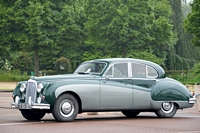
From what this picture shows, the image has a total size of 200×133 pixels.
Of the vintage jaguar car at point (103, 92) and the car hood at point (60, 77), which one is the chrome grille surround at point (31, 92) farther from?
the car hood at point (60, 77)

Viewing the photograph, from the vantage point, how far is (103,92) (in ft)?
49.1

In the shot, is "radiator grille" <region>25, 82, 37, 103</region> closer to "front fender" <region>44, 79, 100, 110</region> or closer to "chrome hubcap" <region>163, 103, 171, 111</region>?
"front fender" <region>44, 79, 100, 110</region>

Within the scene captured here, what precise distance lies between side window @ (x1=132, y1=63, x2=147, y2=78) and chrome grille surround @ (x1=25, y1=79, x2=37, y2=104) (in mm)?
2945

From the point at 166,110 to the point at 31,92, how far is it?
4031 mm

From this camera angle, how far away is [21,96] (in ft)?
48.1

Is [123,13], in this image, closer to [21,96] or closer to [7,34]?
[7,34]

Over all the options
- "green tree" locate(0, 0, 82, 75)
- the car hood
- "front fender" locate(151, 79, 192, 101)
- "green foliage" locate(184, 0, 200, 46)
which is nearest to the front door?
the car hood

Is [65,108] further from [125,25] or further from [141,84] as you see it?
[125,25]

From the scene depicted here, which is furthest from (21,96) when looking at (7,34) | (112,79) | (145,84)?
(7,34)

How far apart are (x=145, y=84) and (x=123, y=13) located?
40533 millimetres

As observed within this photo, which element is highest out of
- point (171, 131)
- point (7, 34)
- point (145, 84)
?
point (7, 34)

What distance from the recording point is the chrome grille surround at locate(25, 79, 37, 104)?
14200 mm

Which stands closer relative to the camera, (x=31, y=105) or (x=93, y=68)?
(x=31, y=105)

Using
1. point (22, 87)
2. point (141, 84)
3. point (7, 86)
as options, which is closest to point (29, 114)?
point (22, 87)
